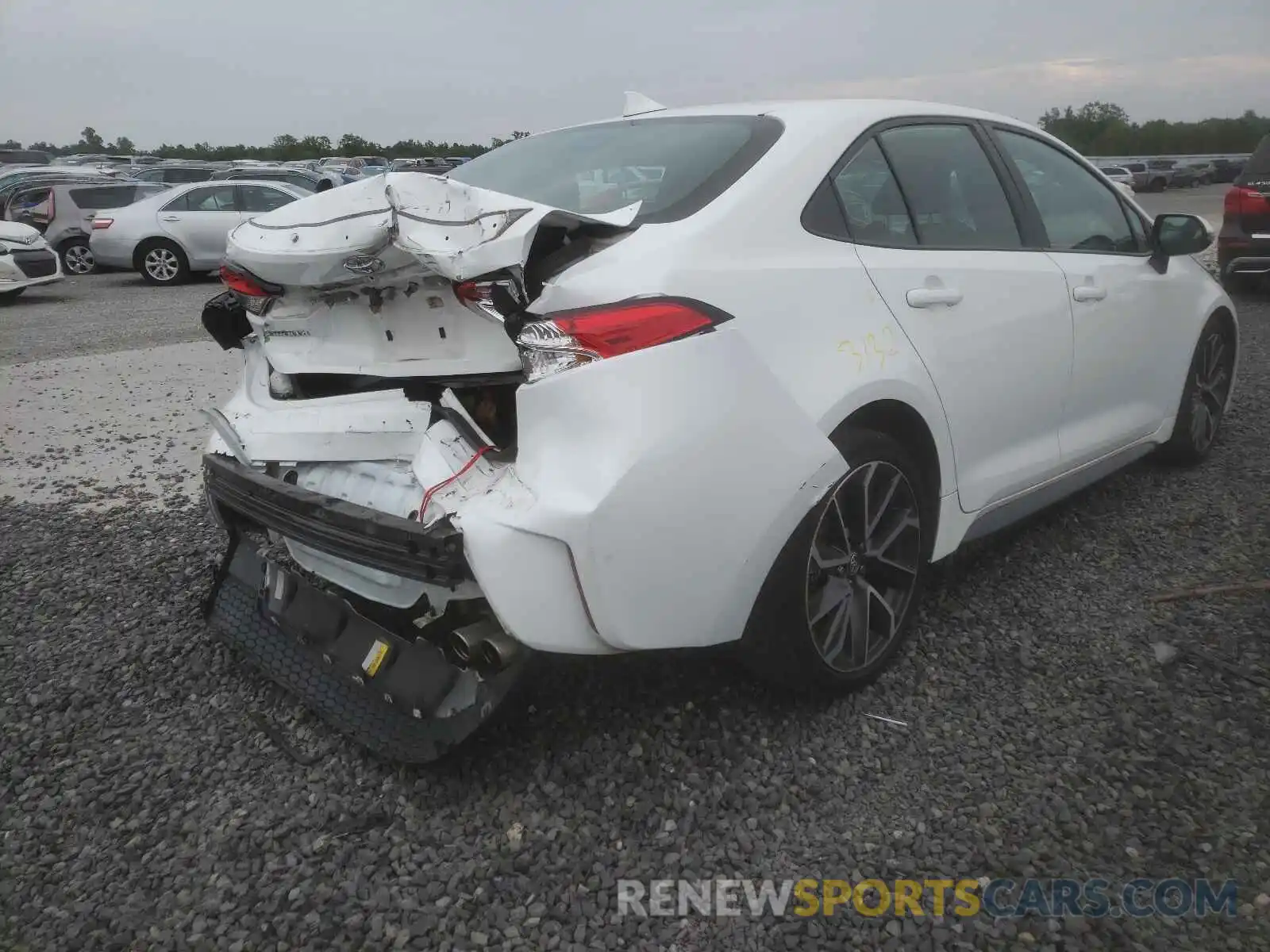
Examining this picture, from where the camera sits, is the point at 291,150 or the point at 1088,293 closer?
the point at 1088,293

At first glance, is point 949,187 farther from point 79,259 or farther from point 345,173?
point 345,173

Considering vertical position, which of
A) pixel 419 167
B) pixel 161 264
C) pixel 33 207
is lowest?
pixel 161 264

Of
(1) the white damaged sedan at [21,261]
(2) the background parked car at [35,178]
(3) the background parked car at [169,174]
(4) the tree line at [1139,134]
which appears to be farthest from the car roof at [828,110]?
(4) the tree line at [1139,134]

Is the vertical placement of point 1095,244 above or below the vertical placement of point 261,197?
above

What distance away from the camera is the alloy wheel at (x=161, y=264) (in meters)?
14.1

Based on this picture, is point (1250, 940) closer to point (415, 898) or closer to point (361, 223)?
point (415, 898)

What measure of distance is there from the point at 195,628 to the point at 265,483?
104cm

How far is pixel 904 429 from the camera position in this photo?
103 inches

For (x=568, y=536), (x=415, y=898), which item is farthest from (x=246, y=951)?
(x=568, y=536)

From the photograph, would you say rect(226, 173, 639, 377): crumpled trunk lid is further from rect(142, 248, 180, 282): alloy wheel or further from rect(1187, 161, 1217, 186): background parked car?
rect(1187, 161, 1217, 186): background parked car

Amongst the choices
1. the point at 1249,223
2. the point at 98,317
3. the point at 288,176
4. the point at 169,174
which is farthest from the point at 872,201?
the point at 169,174

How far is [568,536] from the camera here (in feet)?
6.29

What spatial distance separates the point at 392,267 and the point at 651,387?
2.34ft

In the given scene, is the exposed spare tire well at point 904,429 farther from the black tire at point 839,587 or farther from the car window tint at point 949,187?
the car window tint at point 949,187
